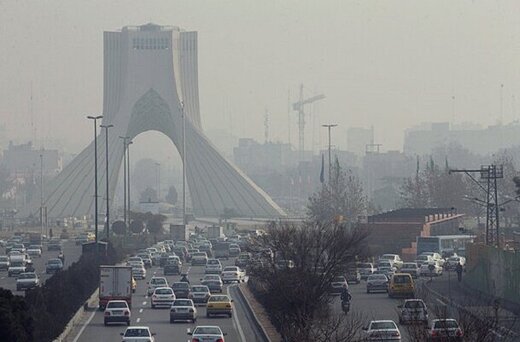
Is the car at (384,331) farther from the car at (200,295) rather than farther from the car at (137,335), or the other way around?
the car at (200,295)

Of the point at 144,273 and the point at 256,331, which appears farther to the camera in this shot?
the point at 144,273

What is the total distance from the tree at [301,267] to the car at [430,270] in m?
12.6

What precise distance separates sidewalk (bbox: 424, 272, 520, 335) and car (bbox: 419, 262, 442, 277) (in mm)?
299

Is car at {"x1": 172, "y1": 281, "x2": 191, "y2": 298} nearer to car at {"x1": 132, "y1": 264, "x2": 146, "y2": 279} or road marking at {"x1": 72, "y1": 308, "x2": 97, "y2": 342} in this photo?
road marking at {"x1": 72, "y1": 308, "x2": 97, "y2": 342}

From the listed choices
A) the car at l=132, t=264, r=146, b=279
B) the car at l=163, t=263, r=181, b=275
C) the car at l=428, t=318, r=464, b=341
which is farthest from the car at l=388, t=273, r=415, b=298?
the car at l=428, t=318, r=464, b=341

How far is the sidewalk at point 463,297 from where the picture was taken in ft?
105

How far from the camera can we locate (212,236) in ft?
281

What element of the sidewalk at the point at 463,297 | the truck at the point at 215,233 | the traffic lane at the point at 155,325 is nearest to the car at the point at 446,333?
the sidewalk at the point at 463,297

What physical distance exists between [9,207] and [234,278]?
124m

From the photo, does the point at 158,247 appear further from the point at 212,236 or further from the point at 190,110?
the point at 190,110

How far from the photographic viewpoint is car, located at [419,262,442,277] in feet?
A: 168

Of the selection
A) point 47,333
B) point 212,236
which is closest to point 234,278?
point 47,333

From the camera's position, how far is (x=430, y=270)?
5125cm

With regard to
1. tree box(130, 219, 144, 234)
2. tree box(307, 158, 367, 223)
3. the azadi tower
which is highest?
the azadi tower
